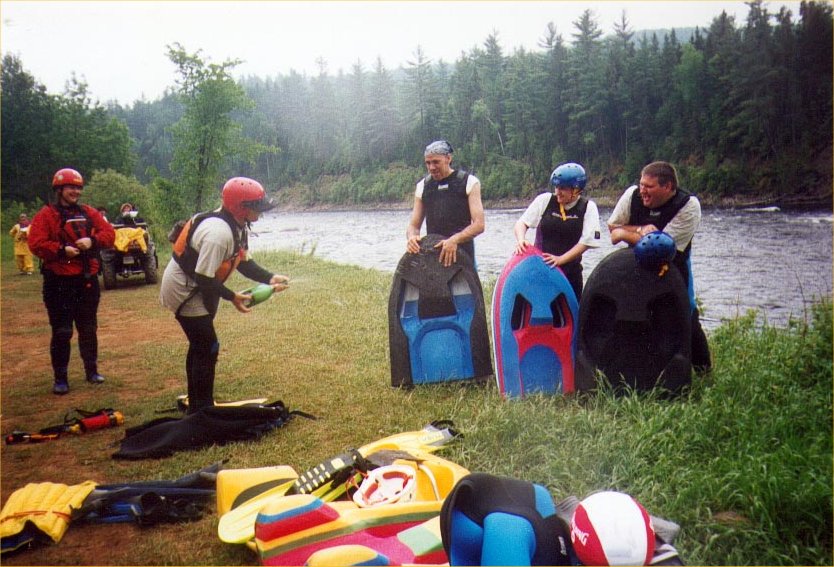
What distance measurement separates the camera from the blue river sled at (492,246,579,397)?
401 centimetres

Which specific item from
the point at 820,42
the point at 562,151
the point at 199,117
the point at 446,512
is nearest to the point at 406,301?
the point at 446,512

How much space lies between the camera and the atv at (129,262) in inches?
364

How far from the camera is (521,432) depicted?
334 centimetres

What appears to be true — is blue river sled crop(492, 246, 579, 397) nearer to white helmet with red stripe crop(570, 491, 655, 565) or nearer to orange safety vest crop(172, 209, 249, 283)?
orange safety vest crop(172, 209, 249, 283)

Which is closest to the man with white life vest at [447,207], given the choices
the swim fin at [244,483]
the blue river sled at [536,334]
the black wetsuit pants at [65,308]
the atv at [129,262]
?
the blue river sled at [536,334]

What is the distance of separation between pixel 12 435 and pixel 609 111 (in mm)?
9080

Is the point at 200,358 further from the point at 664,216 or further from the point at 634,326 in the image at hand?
the point at 664,216

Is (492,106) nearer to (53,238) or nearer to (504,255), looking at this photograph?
(504,255)

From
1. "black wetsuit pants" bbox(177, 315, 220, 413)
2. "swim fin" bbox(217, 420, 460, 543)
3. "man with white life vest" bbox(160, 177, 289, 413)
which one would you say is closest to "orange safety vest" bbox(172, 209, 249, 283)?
"man with white life vest" bbox(160, 177, 289, 413)

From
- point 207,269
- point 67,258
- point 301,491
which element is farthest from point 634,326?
point 67,258

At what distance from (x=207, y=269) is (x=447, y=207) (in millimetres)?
1830

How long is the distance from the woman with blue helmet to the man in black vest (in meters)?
0.19

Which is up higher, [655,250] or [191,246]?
[191,246]

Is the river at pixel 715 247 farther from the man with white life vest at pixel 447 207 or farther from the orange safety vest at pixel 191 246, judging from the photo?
the orange safety vest at pixel 191 246
